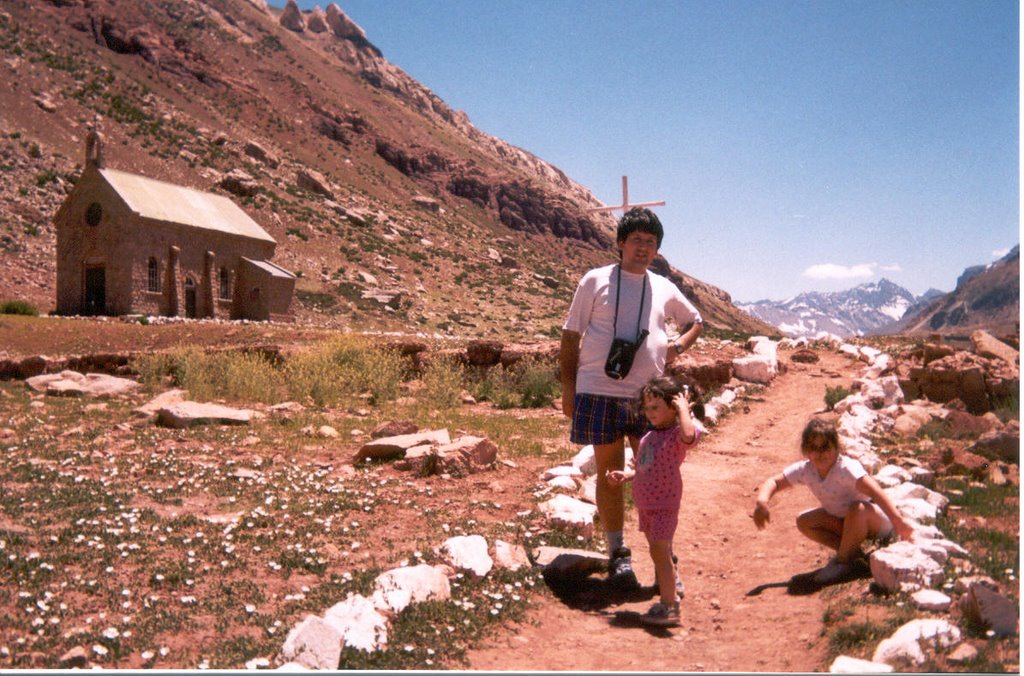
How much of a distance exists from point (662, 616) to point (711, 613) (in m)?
0.57

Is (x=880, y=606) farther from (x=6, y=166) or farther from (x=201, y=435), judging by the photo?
(x=6, y=166)

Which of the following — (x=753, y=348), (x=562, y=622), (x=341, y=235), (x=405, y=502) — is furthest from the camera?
(x=341, y=235)

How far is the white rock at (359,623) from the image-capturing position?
Answer: 3889 millimetres

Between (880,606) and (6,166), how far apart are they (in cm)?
4691

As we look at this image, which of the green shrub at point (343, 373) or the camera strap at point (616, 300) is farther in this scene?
the green shrub at point (343, 373)

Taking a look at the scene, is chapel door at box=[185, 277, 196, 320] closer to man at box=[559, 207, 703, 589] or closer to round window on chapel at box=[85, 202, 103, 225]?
round window on chapel at box=[85, 202, 103, 225]

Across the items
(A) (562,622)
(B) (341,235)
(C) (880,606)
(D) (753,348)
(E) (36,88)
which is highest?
(E) (36,88)

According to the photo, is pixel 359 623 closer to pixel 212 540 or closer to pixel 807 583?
pixel 212 540

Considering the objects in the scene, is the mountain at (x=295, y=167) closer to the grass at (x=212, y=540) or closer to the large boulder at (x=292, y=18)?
the large boulder at (x=292, y=18)

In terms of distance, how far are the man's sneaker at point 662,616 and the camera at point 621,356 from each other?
4.56 feet

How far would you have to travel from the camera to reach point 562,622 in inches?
185

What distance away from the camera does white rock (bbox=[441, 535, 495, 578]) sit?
5.04 metres

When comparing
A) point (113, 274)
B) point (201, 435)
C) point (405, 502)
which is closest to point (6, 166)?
point (113, 274)

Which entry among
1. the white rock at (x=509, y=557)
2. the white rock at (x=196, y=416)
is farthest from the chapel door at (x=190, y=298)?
the white rock at (x=509, y=557)
